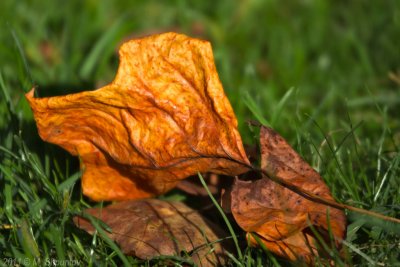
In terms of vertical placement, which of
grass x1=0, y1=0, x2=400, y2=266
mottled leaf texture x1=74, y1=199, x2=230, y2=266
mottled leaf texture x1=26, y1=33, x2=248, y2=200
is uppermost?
mottled leaf texture x1=26, y1=33, x2=248, y2=200

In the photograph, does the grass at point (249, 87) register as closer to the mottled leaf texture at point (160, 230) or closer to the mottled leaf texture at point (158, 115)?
the mottled leaf texture at point (160, 230)

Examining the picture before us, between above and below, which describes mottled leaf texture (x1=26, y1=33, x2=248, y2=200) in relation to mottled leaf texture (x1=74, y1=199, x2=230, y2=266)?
above

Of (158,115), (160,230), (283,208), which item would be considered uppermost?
(158,115)

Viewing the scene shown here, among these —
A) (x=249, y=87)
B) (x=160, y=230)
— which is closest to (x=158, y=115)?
(x=160, y=230)

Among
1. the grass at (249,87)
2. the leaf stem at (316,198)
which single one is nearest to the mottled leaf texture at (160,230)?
the grass at (249,87)

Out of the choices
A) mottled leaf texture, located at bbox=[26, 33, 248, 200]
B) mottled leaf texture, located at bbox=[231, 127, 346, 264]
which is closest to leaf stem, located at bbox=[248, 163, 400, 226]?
mottled leaf texture, located at bbox=[231, 127, 346, 264]

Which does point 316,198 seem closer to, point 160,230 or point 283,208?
point 283,208

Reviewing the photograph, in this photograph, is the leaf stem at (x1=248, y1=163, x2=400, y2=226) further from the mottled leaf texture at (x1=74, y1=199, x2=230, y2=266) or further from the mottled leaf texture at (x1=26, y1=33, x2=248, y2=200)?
the mottled leaf texture at (x1=74, y1=199, x2=230, y2=266)
